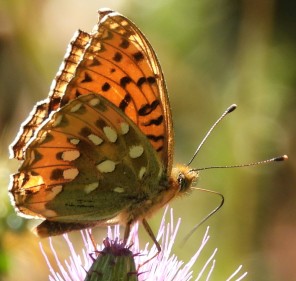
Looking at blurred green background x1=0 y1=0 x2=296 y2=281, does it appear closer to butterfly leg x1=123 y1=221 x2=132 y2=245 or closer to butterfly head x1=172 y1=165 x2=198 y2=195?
butterfly head x1=172 y1=165 x2=198 y2=195

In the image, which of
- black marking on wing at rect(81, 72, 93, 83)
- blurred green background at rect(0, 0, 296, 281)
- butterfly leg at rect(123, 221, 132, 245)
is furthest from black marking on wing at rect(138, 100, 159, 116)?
blurred green background at rect(0, 0, 296, 281)

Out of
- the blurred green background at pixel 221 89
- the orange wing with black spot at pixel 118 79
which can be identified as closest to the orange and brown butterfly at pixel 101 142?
the orange wing with black spot at pixel 118 79

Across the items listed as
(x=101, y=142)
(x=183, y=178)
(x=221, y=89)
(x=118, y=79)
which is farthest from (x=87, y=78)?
(x=221, y=89)

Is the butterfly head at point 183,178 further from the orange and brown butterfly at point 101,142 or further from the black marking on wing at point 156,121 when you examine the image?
the black marking on wing at point 156,121

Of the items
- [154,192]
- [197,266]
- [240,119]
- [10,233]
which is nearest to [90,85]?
[154,192]

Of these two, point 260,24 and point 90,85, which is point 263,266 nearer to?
point 260,24

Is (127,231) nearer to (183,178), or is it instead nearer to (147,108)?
(183,178)
